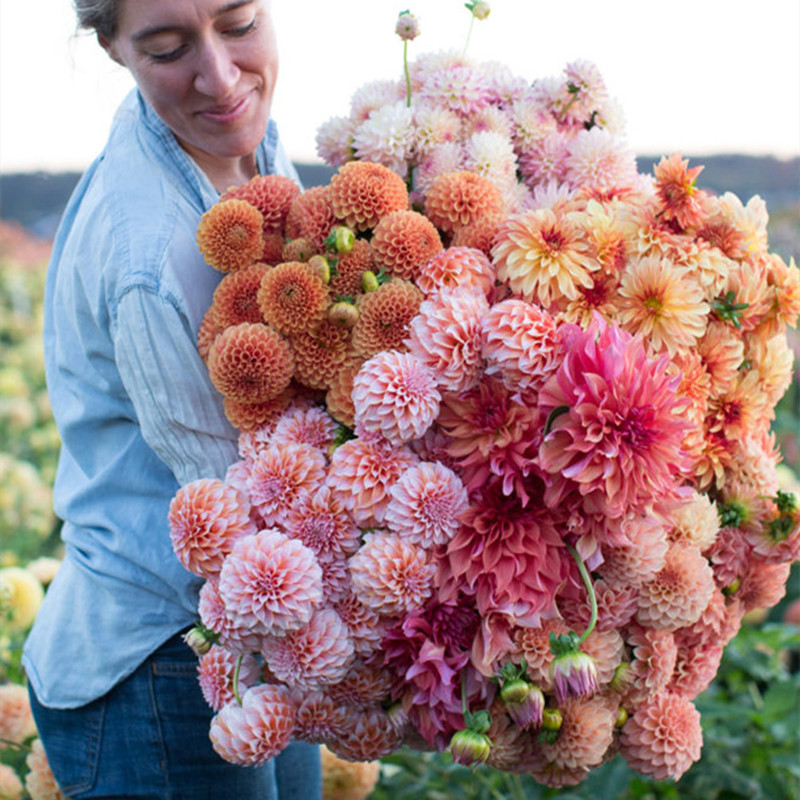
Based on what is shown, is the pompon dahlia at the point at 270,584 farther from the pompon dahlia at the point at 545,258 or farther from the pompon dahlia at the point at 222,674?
the pompon dahlia at the point at 545,258

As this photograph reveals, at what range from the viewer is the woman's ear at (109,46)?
1.32 m

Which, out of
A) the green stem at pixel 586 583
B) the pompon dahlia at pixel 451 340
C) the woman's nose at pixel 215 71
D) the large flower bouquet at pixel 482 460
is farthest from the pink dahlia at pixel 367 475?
the woman's nose at pixel 215 71

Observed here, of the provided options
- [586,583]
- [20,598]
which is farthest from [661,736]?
[20,598]

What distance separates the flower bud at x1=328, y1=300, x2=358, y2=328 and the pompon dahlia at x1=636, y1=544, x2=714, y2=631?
486 millimetres

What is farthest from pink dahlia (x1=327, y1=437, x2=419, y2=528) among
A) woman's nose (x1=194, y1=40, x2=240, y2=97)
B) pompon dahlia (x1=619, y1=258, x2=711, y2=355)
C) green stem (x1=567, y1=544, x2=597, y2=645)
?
woman's nose (x1=194, y1=40, x2=240, y2=97)

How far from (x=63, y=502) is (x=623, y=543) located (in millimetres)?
909

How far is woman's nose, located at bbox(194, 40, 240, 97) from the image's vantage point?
1233 mm

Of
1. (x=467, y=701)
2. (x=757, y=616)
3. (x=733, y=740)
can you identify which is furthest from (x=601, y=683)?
(x=757, y=616)

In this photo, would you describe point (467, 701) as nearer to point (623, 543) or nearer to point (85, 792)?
point (623, 543)

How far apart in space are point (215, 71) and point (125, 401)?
1.62ft

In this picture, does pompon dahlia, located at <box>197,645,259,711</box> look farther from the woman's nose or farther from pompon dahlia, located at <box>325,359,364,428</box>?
the woman's nose

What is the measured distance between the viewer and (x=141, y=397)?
1.17m

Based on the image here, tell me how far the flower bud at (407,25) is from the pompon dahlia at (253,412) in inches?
21.9

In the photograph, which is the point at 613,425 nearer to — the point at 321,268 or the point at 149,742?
the point at 321,268
